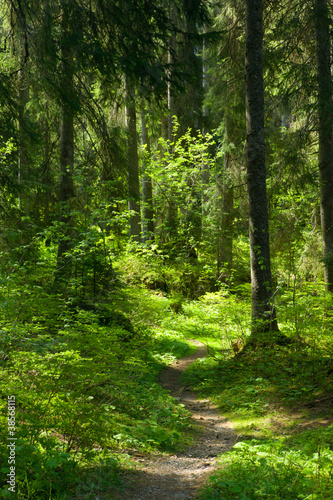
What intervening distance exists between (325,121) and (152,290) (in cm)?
692

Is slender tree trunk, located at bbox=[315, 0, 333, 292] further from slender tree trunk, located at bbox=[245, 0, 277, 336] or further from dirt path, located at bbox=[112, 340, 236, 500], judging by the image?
dirt path, located at bbox=[112, 340, 236, 500]

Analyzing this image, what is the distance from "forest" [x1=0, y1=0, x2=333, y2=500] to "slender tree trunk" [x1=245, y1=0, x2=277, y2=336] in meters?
0.03

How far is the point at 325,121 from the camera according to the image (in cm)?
833

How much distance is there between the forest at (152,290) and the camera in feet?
10.7

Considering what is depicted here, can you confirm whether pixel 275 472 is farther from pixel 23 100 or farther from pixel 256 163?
pixel 23 100

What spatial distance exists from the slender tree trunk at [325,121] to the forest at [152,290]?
0.04 metres

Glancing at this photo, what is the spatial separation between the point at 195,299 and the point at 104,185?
6946mm

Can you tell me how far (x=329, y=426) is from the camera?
158 inches

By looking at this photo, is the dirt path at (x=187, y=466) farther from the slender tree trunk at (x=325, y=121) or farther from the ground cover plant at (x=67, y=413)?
the slender tree trunk at (x=325, y=121)

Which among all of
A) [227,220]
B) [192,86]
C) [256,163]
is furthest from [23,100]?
[227,220]

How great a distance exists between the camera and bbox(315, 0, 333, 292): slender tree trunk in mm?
8266

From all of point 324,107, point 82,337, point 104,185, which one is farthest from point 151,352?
point 324,107

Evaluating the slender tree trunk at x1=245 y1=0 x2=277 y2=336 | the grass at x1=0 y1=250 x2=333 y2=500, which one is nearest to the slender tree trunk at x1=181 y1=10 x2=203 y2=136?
the slender tree trunk at x1=245 y1=0 x2=277 y2=336

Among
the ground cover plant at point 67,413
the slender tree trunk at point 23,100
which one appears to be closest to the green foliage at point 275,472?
the ground cover plant at point 67,413
